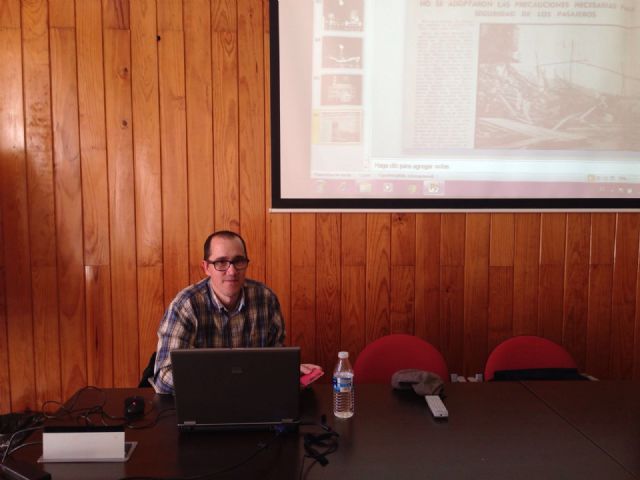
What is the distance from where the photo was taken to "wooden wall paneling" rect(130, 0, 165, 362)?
2.68 meters

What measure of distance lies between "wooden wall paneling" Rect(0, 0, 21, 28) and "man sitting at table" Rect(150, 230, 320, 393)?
1747 millimetres

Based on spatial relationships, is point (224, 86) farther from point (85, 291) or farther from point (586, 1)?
point (586, 1)

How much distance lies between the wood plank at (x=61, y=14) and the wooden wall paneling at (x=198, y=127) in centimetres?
61

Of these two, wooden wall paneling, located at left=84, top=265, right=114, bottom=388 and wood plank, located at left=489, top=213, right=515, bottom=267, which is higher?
wood plank, located at left=489, top=213, right=515, bottom=267

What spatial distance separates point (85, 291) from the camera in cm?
278

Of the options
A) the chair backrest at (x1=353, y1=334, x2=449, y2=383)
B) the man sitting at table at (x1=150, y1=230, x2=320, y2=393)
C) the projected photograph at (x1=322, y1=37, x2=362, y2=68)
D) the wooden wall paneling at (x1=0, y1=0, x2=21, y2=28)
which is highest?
the wooden wall paneling at (x1=0, y1=0, x2=21, y2=28)

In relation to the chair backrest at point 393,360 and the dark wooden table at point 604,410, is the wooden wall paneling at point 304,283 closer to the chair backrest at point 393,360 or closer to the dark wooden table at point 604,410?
the chair backrest at point 393,360

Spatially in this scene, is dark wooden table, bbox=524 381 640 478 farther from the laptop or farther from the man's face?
the man's face

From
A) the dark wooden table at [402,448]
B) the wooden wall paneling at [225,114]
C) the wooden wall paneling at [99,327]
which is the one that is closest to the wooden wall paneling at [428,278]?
the wooden wall paneling at [225,114]

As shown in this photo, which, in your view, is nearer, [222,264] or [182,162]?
[222,264]

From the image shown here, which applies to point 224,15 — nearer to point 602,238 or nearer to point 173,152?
point 173,152

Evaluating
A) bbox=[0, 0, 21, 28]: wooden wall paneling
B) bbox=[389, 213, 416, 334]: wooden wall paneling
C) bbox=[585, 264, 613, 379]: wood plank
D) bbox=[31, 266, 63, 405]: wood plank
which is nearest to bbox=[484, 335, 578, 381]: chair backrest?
bbox=[389, 213, 416, 334]: wooden wall paneling

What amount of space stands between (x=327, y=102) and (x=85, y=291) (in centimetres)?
171

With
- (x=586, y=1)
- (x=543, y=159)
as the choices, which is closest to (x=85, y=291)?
(x=543, y=159)
